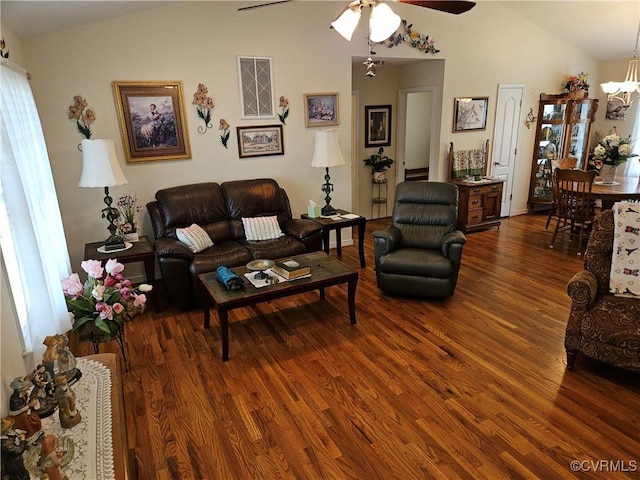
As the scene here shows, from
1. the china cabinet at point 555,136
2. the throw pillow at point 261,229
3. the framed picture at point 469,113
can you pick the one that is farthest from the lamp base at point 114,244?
the china cabinet at point 555,136

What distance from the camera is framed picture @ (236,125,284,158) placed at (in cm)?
459

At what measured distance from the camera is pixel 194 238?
3.85 meters

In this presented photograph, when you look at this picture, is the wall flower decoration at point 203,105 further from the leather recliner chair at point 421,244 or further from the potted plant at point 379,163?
the potted plant at point 379,163

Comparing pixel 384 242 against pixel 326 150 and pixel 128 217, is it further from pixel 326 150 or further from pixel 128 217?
pixel 128 217

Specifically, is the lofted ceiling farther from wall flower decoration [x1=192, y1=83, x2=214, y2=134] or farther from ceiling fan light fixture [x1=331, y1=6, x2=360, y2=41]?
ceiling fan light fixture [x1=331, y1=6, x2=360, y2=41]

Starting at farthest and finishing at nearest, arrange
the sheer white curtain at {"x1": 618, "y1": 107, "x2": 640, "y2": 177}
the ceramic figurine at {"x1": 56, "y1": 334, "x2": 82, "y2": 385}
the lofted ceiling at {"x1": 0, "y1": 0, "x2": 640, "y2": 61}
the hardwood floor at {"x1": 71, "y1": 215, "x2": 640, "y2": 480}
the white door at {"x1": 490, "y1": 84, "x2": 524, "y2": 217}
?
1. the sheer white curtain at {"x1": 618, "y1": 107, "x2": 640, "y2": 177}
2. the white door at {"x1": 490, "y1": 84, "x2": 524, "y2": 217}
3. the lofted ceiling at {"x1": 0, "y1": 0, "x2": 640, "y2": 61}
4. the hardwood floor at {"x1": 71, "y1": 215, "x2": 640, "y2": 480}
5. the ceramic figurine at {"x1": 56, "y1": 334, "x2": 82, "y2": 385}

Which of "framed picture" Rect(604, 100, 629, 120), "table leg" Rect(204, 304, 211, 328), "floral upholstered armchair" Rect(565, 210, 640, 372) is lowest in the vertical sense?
"table leg" Rect(204, 304, 211, 328)

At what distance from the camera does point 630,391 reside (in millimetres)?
2543

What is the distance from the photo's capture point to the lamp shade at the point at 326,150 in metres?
4.56

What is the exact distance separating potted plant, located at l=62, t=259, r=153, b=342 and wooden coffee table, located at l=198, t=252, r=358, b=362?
567mm

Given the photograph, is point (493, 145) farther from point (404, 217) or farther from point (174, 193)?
A: point (174, 193)

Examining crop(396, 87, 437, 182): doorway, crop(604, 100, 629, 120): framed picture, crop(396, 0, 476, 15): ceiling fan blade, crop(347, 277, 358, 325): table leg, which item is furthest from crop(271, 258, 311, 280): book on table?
crop(604, 100, 629, 120): framed picture

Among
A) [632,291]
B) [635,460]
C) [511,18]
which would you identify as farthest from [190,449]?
[511,18]

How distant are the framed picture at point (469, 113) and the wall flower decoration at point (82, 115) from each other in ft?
15.4
